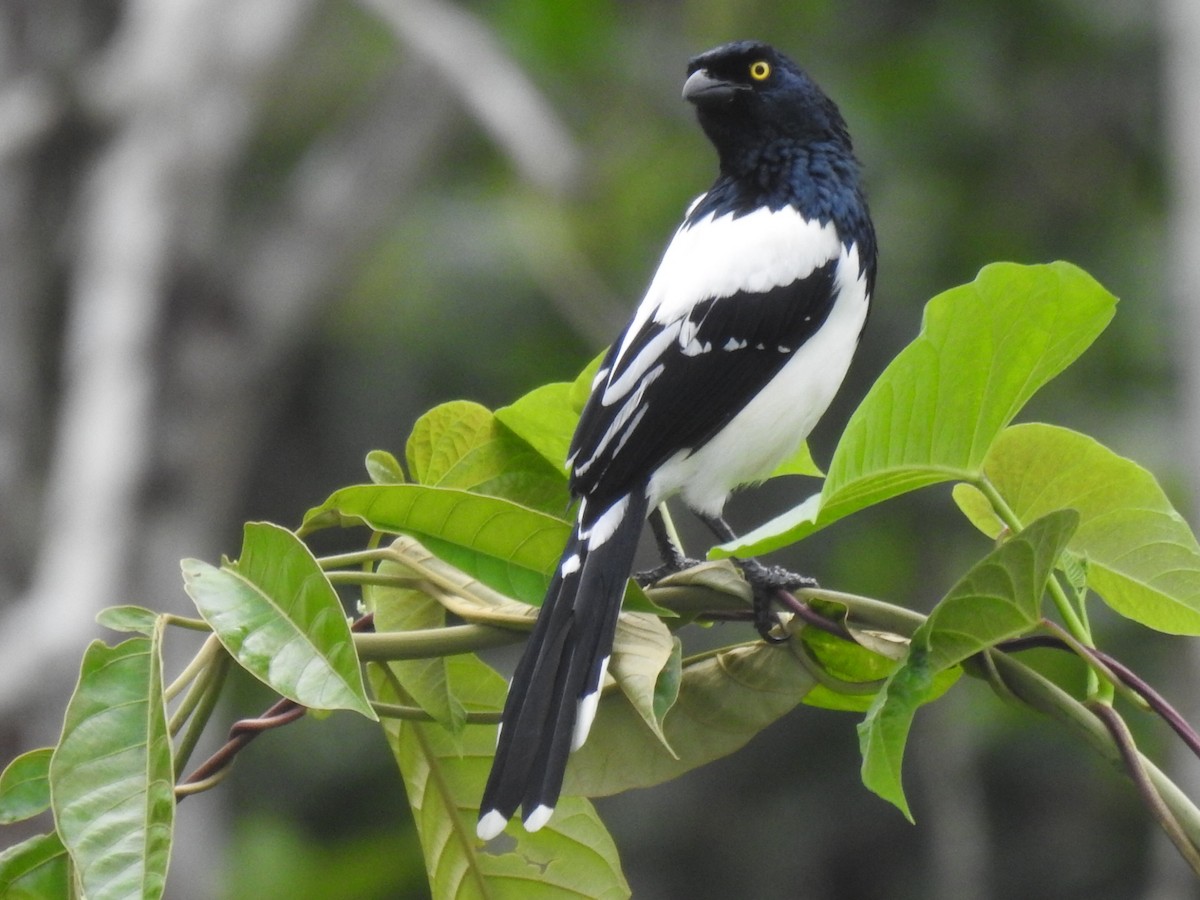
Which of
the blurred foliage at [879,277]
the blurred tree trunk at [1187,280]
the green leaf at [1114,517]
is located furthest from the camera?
the blurred foliage at [879,277]

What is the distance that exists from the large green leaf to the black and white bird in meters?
0.46

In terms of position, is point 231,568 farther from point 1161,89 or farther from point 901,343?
point 1161,89

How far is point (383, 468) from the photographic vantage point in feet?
5.68

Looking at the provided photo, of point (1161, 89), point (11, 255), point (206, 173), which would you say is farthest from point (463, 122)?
point (1161, 89)

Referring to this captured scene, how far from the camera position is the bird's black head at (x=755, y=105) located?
2.87m

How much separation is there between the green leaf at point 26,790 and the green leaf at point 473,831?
0.34m

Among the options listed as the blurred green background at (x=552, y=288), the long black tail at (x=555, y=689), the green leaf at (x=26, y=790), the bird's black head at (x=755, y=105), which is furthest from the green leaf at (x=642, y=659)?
the blurred green background at (x=552, y=288)

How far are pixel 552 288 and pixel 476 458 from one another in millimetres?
5280

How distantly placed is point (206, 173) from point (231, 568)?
6221 mm

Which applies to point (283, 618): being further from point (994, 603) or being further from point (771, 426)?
point (771, 426)

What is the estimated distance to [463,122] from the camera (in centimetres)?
887

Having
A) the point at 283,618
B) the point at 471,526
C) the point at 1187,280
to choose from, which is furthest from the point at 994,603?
the point at 1187,280

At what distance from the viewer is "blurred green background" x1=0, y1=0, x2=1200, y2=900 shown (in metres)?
6.54

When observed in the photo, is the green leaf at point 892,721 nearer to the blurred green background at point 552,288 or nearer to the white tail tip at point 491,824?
the white tail tip at point 491,824
